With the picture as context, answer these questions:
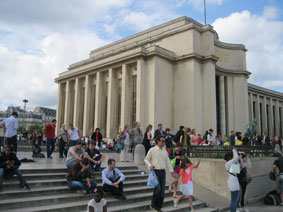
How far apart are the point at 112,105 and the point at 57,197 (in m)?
28.1

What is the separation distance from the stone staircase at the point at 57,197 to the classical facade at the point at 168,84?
71.5 ft

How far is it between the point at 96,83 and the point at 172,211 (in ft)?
104

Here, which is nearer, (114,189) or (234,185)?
(234,185)

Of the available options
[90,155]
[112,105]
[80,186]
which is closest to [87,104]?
[112,105]

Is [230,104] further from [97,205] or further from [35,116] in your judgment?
[35,116]

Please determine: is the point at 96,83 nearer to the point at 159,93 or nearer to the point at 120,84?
the point at 120,84

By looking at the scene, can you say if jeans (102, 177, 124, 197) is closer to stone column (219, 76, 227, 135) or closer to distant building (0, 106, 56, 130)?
Result: stone column (219, 76, 227, 135)

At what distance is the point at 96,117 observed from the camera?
36.6m

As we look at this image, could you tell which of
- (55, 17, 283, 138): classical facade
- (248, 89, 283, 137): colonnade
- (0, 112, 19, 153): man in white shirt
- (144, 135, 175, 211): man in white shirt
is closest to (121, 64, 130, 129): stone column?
(55, 17, 283, 138): classical facade

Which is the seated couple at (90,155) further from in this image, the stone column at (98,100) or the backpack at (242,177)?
the stone column at (98,100)

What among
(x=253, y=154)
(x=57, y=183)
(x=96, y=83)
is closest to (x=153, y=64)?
(x=96, y=83)

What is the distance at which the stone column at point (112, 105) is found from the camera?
34.3 m

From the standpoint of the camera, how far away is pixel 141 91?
31312 millimetres

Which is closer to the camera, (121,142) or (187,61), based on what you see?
(121,142)
